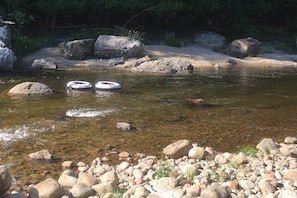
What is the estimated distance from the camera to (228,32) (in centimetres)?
2288

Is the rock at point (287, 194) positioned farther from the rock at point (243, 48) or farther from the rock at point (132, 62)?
the rock at point (243, 48)

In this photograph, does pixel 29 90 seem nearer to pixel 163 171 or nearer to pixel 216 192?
pixel 163 171

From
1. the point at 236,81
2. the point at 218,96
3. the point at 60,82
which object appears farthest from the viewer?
the point at 236,81

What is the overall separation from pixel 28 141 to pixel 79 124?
3.77 ft

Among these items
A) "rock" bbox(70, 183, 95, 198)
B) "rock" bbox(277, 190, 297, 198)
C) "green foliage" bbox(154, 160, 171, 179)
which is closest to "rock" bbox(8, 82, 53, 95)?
"green foliage" bbox(154, 160, 171, 179)

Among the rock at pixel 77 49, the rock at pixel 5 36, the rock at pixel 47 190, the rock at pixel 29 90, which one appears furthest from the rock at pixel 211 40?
the rock at pixel 47 190

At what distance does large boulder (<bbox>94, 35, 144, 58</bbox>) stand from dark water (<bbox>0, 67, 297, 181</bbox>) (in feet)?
11.7

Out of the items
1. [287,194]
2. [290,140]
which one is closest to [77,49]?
[290,140]

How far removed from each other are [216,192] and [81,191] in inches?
52.6

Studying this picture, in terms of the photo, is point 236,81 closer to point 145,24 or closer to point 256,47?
point 256,47

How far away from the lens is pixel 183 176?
5352 millimetres

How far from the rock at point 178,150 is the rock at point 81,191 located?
1.61m

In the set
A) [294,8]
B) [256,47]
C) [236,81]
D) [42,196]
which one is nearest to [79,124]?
[42,196]

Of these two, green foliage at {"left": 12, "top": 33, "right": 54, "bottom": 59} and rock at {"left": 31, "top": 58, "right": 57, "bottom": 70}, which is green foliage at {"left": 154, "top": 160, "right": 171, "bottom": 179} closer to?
rock at {"left": 31, "top": 58, "right": 57, "bottom": 70}
